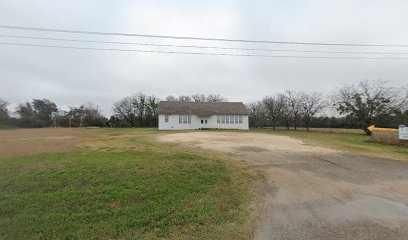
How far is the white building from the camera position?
37.2 m

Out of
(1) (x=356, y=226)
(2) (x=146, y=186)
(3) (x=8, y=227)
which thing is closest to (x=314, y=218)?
(1) (x=356, y=226)

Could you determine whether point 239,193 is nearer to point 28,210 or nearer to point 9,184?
point 28,210

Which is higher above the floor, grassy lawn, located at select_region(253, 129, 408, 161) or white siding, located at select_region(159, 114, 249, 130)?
white siding, located at select_region(159, 114, 249, 130)

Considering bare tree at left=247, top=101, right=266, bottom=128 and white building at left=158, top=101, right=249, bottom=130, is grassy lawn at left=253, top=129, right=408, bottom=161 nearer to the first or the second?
white building at left=158, top=101, right=249, bottom=130

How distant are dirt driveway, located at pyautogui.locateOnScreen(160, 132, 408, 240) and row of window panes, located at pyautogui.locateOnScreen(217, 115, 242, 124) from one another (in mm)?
29985

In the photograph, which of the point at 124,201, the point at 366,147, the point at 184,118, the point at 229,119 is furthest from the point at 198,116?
the point at 124,201

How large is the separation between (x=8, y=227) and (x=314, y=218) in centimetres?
602

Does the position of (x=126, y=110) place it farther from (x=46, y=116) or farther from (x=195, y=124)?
(x=195, y=124)

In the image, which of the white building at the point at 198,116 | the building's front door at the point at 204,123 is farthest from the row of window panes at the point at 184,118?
the building's front door at the point at 204,123

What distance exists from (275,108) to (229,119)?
13.5 m

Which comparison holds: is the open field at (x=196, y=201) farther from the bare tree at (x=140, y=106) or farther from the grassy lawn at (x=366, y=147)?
the bare tree at (x=140, y=106)

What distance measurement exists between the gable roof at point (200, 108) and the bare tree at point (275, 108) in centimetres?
834

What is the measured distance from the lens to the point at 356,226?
13.6 feet

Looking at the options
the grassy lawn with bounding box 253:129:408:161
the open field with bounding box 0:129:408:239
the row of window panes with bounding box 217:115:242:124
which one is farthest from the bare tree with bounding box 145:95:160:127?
the open field with bounding box 0:129:408:239
